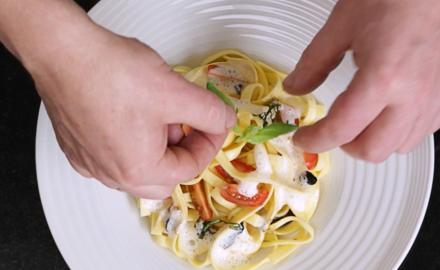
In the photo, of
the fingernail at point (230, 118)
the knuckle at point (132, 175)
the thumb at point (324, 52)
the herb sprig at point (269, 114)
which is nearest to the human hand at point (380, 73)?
the thumb at point (324, 52)

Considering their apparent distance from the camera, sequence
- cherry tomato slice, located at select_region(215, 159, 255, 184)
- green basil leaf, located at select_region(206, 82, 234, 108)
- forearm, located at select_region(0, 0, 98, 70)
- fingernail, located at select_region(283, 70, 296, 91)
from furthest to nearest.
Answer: cherry tomato slice, located at select_region(215, 159, 255, 184), green basil leaf, located at select_region(206, 82, 234, 108), fingernail, located at select_region(283, 70, 296, 91), forearm, located at select_region(0, 0, 98, 70)

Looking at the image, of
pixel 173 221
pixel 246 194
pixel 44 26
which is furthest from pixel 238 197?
pixel 44 26

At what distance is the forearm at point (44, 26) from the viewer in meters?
0.78

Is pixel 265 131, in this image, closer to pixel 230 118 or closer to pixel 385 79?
pixel 230 118

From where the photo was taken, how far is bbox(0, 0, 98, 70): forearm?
0.78 metres

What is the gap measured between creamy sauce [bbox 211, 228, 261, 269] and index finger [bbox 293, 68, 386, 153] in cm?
40

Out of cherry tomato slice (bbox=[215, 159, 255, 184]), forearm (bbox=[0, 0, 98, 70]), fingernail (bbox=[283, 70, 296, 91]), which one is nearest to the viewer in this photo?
forearm (bbox=[0, 0, 98, 70])

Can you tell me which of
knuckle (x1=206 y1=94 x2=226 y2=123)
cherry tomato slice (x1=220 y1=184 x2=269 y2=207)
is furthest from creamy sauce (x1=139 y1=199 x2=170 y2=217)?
knuckle (x1=206 y1=94 x2=226 y2=123)

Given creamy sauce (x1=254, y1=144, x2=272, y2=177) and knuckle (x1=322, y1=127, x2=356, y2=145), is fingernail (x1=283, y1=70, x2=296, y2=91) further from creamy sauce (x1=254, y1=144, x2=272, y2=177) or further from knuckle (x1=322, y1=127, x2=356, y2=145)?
creamy sauce (x1=254, y1=144, x2=272, y2=177)

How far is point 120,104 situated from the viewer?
2.63 feet

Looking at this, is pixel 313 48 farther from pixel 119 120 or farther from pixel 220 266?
pixel 220 266

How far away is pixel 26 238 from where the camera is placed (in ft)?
4.33

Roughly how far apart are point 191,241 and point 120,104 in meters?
0.46

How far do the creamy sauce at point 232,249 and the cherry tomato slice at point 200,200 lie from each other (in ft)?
0.17
